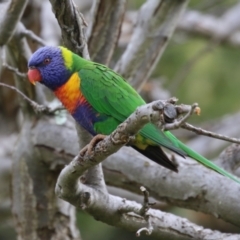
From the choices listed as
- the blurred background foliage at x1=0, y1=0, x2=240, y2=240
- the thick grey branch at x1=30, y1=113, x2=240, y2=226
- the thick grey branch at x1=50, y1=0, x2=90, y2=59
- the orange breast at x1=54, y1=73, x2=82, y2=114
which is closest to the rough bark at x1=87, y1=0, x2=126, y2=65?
the thick grey branch at x1=30, y1=113, x2=240, y2=226

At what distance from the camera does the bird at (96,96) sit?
3.23 meters

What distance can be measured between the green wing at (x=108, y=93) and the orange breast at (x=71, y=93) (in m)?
0.04

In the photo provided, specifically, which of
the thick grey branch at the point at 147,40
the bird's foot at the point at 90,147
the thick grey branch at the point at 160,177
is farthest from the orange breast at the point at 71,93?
the thick grey branch at the point at 147,40

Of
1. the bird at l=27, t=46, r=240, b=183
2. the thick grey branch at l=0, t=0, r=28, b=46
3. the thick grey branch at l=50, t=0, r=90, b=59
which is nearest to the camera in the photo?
the thick grey branch at l=50, t=0, r=90, b=59

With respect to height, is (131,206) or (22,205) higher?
(131,206)

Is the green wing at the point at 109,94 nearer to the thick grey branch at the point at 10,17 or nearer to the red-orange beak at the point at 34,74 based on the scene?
the red-orange beak at the point at 34,74

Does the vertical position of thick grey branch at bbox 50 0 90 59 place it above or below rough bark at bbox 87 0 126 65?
above

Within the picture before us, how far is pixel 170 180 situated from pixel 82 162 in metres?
1.26

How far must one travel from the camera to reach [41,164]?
14.5 ft

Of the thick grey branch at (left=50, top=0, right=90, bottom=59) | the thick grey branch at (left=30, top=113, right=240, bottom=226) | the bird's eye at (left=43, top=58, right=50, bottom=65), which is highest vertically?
the thick grey branch at (left=50, top=0, right=90, bottom=59)

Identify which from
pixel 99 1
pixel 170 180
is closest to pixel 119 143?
pixel 170 180

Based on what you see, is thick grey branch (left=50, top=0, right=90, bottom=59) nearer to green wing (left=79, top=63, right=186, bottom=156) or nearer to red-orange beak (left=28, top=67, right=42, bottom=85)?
green wing (left=79, top=63, right=186, bottom=156)

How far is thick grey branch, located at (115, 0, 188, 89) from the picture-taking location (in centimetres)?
448

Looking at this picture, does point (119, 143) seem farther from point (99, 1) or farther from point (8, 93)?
point (8, 93)
